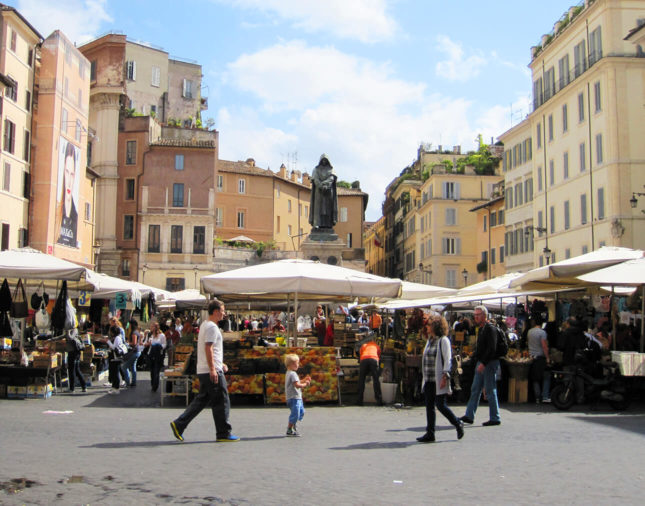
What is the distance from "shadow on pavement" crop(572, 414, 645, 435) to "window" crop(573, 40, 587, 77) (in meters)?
30.9

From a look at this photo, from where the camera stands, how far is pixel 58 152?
1731 inches

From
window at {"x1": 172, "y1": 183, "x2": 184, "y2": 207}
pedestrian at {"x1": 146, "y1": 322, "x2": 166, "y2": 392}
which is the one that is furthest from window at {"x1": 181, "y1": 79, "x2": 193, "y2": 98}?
pedestrian at {"x1": 146, "y1": 322, "x2": 166, "y2": 392}

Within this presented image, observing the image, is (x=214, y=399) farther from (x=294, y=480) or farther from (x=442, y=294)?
(x=442, y=294)

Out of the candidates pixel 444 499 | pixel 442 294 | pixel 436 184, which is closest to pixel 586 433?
pixel 444 499

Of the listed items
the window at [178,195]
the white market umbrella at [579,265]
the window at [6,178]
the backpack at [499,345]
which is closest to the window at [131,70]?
the window at [178,195]

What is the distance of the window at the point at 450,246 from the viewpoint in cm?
6977

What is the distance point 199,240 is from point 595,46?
32.5 metres

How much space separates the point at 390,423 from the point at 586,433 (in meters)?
2.84

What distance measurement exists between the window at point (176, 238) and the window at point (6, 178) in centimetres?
1996

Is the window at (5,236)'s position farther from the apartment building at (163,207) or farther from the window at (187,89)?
the window at (187,89)

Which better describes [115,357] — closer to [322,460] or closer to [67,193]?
[322,460]

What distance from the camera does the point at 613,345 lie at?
15.1 metres

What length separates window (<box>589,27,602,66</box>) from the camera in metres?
37.9

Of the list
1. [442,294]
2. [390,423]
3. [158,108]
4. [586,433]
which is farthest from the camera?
[158,108]
